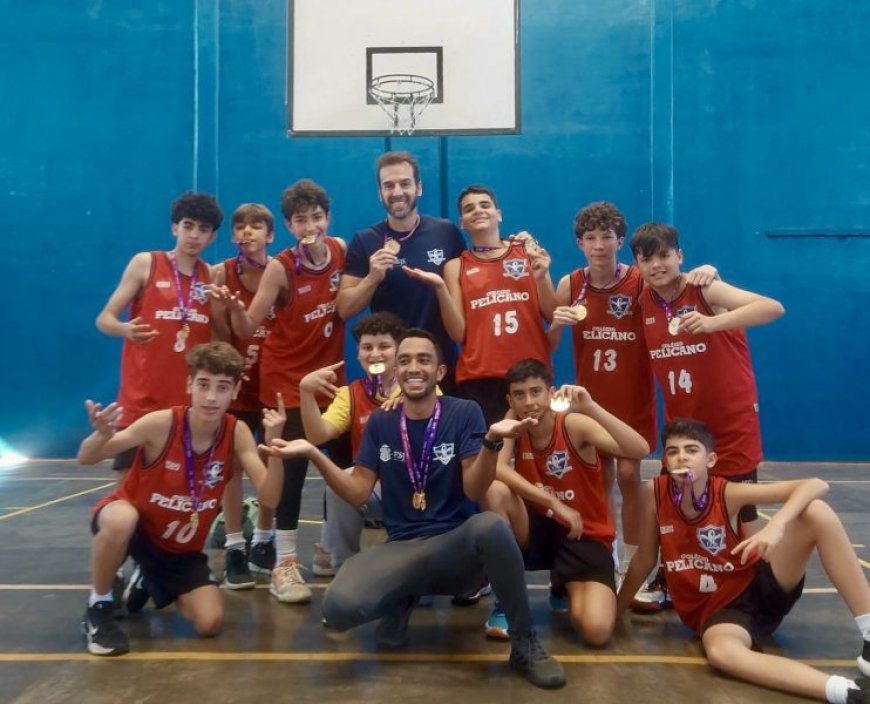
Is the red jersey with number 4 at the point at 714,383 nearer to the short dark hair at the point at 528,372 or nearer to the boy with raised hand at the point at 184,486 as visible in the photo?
the short dark hair at the point at 528,372

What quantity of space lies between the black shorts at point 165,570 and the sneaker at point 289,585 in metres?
0.42

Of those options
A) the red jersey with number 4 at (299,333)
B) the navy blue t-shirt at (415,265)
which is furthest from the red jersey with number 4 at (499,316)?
the red jersey with number 4 at (299,333)

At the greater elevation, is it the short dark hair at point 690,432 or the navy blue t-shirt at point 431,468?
the short dark hair at point 690,432

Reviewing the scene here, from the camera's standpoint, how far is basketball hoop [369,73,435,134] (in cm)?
753

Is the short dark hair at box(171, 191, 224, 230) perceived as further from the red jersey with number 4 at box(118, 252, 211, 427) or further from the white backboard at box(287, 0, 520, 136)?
the white backboard at box(287, 0, 520, 136)

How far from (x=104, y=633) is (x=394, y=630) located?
106 cm

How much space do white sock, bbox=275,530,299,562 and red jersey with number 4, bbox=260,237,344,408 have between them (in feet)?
2.19

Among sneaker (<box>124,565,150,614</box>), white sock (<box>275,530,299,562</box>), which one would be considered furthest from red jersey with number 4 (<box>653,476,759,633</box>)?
sneaker (<box>124,565,150,614</box>)

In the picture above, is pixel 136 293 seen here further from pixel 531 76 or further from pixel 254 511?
pixel 531 76

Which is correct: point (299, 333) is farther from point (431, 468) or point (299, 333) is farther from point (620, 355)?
point (620, 355)

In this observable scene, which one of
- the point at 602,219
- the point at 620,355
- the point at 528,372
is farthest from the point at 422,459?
the point at 602,219

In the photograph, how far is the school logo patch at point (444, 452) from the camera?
111 inches

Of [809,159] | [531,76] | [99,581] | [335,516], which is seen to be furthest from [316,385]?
[809,159]

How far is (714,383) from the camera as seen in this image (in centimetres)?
318
